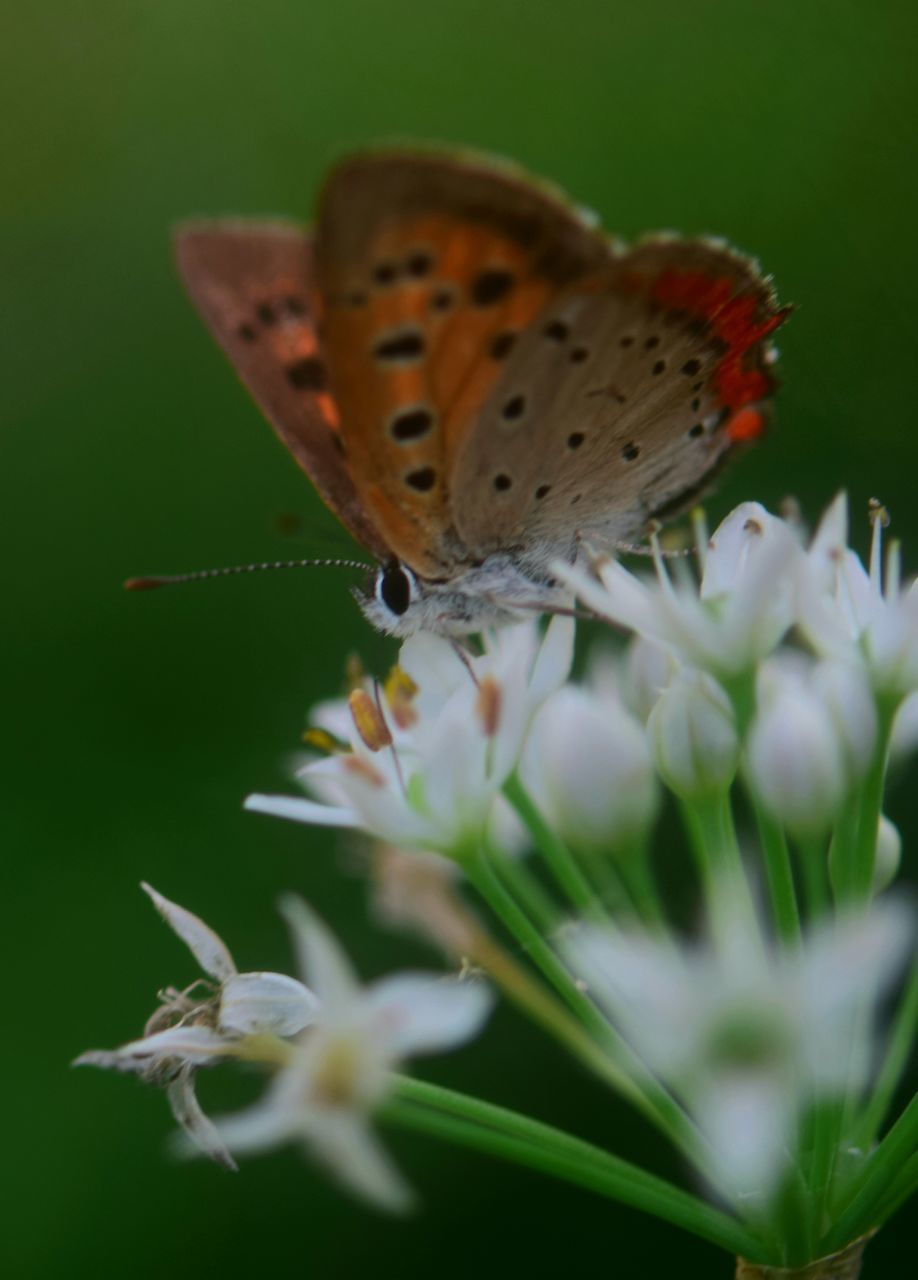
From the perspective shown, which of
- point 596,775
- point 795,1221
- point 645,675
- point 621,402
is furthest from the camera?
point 621,402

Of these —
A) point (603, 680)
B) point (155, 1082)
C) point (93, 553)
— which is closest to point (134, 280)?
point (93, 553)

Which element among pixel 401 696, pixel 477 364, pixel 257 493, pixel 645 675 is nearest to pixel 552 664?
pixel 645 675

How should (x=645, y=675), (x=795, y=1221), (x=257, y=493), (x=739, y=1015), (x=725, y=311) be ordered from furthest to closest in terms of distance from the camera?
(x=257, y=493)
(x=725, y=311)
(x=645, y=675)
(x=795, y=1221)
(x=739, y=1015)

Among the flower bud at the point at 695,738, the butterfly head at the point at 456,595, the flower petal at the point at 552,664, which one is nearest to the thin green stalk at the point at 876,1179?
the flower bud at the point at 695,738

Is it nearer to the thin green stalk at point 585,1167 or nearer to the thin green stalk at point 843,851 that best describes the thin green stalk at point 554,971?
the thin green stalk at point 585,1167

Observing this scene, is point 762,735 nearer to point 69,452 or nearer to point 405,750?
point 405,750

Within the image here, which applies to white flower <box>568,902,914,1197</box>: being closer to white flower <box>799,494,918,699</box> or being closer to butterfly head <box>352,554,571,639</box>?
white flower <box>799,494,918,699</box>

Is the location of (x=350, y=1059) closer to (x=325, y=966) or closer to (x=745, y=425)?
(x=325, y=966)
